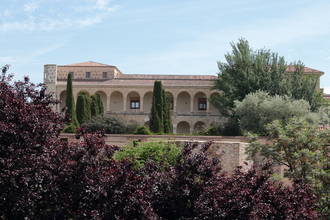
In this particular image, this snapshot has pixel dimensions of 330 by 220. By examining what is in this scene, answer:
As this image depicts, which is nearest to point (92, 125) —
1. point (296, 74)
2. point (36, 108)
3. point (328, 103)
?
point (296, 74)

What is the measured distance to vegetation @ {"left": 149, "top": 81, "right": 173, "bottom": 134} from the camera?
36.1 m

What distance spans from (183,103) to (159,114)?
50.3ft

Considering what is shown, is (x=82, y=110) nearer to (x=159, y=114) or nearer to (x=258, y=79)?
(x=159, y=114)

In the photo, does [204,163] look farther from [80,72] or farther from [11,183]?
[80,72]

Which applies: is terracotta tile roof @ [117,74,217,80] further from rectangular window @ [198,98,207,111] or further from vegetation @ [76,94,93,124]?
vegetation @ [76,94,93,124]

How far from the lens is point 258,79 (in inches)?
1448

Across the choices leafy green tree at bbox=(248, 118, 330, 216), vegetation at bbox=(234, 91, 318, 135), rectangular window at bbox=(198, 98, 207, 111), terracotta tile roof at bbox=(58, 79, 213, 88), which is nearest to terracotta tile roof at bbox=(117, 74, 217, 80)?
terracotta tile roof at bbox=(58, 79, 213, 88)

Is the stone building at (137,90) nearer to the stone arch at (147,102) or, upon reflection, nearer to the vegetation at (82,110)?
the stone arch at (147,102)

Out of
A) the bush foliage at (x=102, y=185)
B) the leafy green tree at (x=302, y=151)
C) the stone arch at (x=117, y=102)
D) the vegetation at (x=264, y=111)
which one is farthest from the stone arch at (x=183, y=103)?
the bush foliage at (x=102, y=185)

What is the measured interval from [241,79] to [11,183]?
101ft

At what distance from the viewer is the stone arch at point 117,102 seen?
51.8 meters

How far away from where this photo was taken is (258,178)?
8.92m

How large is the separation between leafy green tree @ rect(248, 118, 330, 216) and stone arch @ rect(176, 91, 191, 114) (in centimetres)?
3420

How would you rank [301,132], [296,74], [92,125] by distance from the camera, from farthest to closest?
[296,74]
[92,125]
[301,132]
